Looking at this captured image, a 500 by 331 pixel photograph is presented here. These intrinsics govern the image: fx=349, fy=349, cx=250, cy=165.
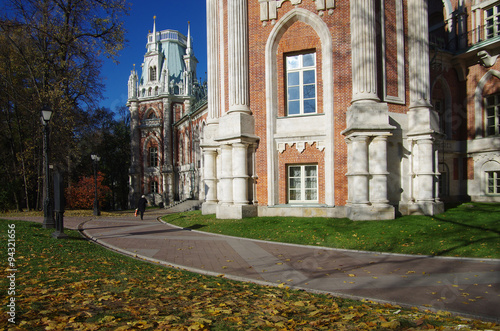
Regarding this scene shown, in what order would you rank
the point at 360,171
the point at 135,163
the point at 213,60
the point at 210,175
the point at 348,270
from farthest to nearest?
1. the point at 135,163
2. the point at 213,60
3. the point at 210,175
4. the point at 360,171
5. the point at 348,270

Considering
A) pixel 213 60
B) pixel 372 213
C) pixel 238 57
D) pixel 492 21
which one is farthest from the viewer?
pixel 492 21

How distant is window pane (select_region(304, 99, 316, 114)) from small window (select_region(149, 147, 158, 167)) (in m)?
37.4

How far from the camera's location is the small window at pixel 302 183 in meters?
15.2

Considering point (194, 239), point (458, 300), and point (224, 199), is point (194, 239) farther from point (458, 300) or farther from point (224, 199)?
point (458, 300)

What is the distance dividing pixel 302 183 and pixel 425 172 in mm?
5052

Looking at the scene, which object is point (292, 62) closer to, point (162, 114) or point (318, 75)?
point (318, 75)

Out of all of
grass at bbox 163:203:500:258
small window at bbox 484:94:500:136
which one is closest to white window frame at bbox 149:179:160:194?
grass at bbox 163:203:500:258

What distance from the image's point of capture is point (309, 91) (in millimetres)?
15609

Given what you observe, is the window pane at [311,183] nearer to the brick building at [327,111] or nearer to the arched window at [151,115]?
the brick building at [327,111]

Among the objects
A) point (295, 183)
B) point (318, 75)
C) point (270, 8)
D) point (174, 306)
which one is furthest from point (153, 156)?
point (174, 306)

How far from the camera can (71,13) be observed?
23859mm

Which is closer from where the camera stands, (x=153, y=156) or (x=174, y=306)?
(x=174, y=306)

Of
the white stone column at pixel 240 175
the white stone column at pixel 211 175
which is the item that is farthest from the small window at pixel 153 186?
the white stone column at pixel 240 175

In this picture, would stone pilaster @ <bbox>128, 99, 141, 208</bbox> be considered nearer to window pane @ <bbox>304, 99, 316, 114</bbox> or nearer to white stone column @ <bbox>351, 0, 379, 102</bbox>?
window pane @ <bbox>304, 99, 316, 114</bbox>
